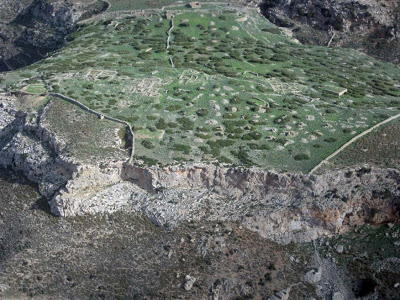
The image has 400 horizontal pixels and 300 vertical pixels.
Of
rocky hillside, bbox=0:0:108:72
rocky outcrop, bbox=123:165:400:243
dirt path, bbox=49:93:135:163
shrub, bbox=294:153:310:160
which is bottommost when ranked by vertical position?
rocky hillside, bbox=0:0:108:72

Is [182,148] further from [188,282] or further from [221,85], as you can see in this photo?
[221,85]

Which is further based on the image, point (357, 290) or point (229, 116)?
point (229, 116)

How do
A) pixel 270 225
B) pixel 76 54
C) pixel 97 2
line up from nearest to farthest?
pixel 270 225, pixel 76 54, pixel 97 2

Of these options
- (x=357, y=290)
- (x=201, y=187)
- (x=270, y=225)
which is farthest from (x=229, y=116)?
(x=357, y=290)

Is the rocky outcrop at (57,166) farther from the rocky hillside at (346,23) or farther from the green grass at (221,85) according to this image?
the rocky hillside at (346,23)

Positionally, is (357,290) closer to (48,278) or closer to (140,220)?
(140,220)

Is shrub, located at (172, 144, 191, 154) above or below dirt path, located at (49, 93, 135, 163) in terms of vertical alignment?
below

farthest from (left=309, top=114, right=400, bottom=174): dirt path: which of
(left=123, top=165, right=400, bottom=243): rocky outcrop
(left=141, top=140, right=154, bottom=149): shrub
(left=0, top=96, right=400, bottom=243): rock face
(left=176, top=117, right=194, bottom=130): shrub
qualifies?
(left=141, top=140, right=154, bottom=149): shrub

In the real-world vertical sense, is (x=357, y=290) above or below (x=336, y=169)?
below

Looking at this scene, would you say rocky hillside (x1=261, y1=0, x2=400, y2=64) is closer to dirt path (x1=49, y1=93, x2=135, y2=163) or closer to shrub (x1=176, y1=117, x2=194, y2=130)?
shrub (x1=176, y1=117, x2=194, y2=130)
